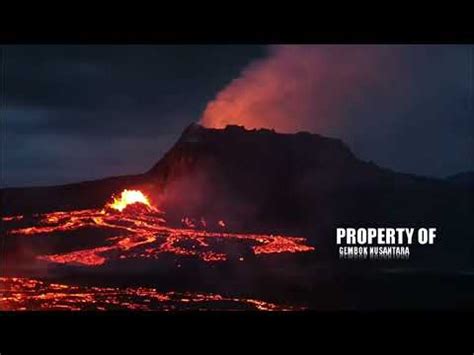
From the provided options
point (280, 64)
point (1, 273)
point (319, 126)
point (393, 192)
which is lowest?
point (1, 273)

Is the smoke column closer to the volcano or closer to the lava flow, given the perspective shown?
the volcano

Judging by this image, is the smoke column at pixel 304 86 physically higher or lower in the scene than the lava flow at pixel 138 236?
higher

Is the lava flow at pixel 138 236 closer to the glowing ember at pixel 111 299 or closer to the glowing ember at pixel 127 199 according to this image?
the glowing ember at pixel 127 199

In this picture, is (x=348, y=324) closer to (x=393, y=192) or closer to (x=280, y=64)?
(x=393, y=192)

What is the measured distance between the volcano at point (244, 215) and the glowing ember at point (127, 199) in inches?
0.7

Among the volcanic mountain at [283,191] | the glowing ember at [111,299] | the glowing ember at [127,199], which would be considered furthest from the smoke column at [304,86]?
the glowing ember at [111,299]

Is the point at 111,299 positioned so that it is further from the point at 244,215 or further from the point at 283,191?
the point at 283,191

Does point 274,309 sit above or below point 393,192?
below

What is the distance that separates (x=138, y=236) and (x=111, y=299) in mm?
388

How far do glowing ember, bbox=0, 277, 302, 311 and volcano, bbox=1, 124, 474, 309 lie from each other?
2 cm

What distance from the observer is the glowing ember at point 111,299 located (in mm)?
4102
